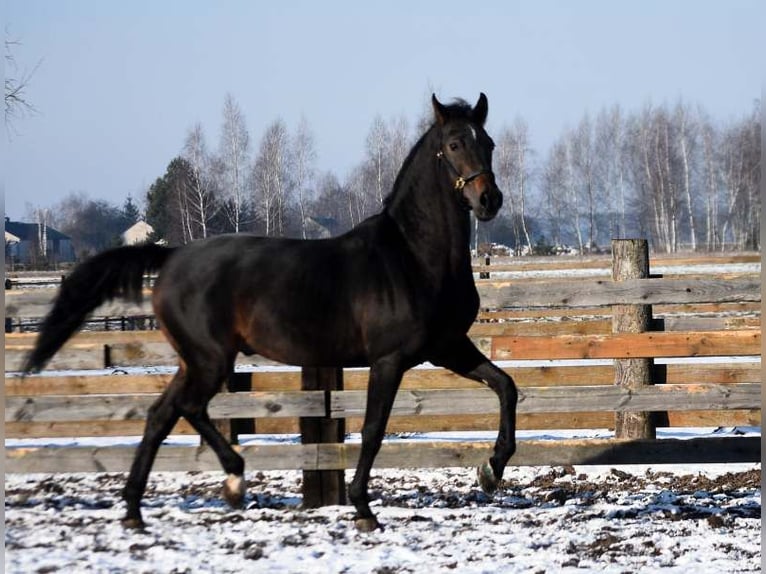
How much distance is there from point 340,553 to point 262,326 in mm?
1416

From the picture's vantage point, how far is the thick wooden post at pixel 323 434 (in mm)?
6539

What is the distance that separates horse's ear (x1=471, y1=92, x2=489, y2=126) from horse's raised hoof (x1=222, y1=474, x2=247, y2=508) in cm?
254

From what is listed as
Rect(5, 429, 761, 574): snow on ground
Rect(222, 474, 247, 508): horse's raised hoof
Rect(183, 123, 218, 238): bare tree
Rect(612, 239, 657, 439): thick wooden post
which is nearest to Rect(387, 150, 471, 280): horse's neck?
Rect(5, 429, 761, 574): snow on ground

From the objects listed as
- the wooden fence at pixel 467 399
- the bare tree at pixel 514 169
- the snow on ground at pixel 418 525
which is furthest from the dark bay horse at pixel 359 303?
the bare tree at pixel 514 169

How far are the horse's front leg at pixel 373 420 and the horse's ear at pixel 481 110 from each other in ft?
4.84

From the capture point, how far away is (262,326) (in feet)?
19.1

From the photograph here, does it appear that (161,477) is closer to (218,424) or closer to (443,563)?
(218,424)

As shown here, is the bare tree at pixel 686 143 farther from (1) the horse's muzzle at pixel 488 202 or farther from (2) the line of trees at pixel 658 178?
(1) the horse's muzzle at pixel 488 202

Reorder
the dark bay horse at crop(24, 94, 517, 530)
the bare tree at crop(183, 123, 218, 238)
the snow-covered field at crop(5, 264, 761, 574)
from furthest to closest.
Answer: the bare tree at crop(183, 123, 218, 238) → the dark bay horse at crop(24, 94, 517, 530) → the snow-covered field at crop(5, 264, 761, 574)

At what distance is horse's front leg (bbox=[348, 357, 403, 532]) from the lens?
220 inches

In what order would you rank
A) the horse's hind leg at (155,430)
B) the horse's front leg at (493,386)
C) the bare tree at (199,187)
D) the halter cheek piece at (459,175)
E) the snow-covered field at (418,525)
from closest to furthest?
1. the snow-covered field at (418,525)
2. the halter cheek piece at (459,175)
3. the horse's front leg at (493,386)
4. the horse's hind leg at (155,430)
5. the bare tree at (199,187)

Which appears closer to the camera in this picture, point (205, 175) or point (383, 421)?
point (383, 421)

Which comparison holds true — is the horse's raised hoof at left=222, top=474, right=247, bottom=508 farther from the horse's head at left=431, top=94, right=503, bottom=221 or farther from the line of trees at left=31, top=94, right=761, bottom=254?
the line of trees at left=31, top=94, right=761, bottom=254

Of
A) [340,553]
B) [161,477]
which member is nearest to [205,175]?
[161,477]
